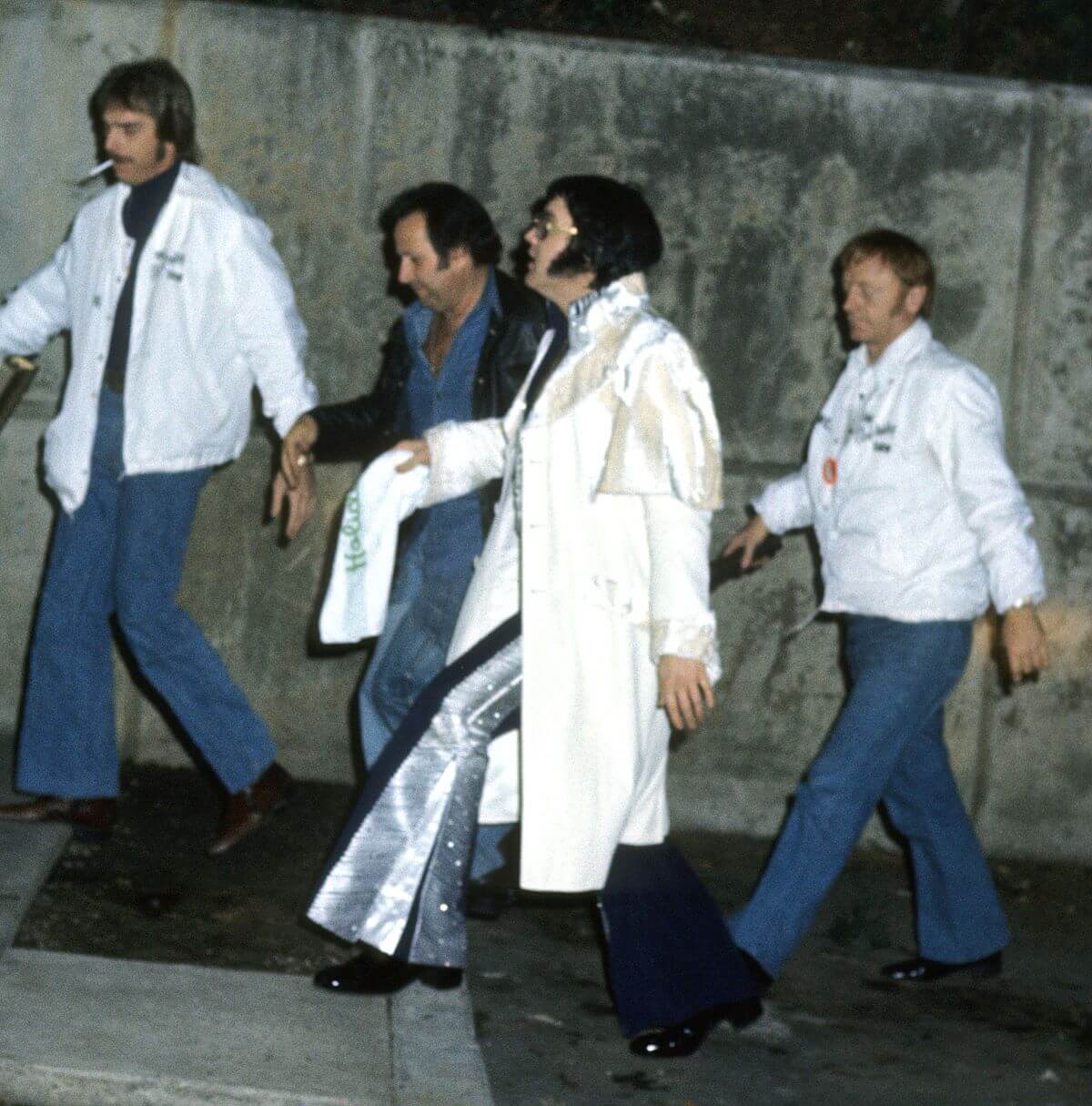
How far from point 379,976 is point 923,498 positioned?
1.86 metres

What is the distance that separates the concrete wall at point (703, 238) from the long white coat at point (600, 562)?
2.08m

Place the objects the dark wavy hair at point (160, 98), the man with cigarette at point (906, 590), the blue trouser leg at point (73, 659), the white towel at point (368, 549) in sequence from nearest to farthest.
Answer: the white towel at point (368, 549)
the man with cigarette at point (906, 590)
the dark wavy hair at point (160, 98)
the blue trouser leg at point (73, 659)

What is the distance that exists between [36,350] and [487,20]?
1.81 m

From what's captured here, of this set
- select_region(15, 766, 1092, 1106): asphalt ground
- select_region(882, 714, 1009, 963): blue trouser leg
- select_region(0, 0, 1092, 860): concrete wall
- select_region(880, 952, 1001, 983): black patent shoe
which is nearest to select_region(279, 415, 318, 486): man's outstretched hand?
select_region(15, 766, 1092, 1106): asphalt ground

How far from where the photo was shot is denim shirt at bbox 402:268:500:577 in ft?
18.5

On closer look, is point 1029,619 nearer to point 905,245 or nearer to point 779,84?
point 905,245

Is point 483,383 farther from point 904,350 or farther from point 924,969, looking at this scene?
point 924,969

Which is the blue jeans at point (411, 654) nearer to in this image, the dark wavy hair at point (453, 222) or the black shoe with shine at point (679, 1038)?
the dark wavy hair at point (453, 222)

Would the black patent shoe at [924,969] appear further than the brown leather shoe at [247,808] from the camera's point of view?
No

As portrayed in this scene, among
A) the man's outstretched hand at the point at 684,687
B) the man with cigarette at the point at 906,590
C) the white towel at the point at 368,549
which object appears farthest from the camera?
the man with cigarette at the point at 906,590

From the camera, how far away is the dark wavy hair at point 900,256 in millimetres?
5703

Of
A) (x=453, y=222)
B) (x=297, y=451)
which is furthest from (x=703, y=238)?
(x=297, y=451)

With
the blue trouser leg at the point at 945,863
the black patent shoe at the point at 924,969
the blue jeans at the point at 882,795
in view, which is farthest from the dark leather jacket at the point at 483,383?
the black patent shoe at the point at 924,969

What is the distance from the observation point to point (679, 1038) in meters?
4.90
